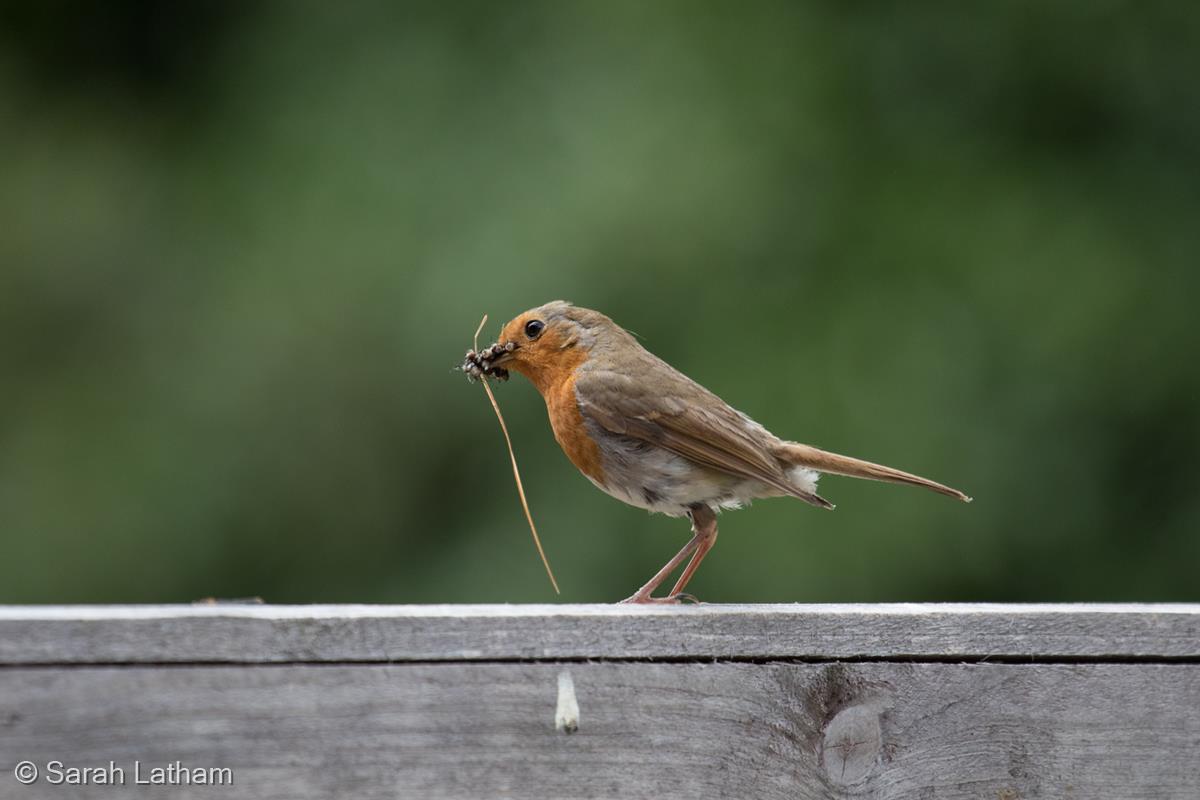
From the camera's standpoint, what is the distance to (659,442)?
3.67 m

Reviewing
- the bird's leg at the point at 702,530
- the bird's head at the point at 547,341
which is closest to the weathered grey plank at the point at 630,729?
the bird's leg at the point at 702,530

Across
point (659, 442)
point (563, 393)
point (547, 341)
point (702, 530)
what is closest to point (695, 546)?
point (702, 530)

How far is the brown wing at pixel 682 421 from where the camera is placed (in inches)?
142

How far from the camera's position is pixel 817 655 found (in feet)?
7.19

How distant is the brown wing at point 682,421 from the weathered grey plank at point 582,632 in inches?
49.4

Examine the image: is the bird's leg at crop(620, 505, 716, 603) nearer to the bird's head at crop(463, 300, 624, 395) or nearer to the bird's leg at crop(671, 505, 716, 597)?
the bird's leg at crop(671, 505, 716, 597)

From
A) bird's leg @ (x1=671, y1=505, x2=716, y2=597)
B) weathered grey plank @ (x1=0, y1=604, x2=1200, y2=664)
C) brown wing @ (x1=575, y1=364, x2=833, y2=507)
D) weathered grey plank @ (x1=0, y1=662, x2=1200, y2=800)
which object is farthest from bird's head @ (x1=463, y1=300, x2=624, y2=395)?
weathered grey plank @ (x1=0, y1=662, x2=1200, y2=800)

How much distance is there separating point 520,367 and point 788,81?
7.89 ft

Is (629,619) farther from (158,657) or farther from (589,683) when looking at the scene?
(158,657)

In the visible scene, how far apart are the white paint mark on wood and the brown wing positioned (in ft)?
4.88

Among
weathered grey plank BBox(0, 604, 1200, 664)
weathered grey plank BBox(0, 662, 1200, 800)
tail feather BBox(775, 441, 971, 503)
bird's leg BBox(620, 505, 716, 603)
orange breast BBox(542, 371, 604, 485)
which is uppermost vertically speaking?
weathered grey plank BBox(0, 604, 1200, 664)

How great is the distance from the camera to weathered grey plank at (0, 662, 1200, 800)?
6.34ft

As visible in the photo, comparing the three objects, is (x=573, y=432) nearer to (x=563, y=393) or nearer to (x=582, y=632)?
(x=563, y=393)

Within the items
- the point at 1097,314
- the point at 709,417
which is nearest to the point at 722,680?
the point at 709,417
